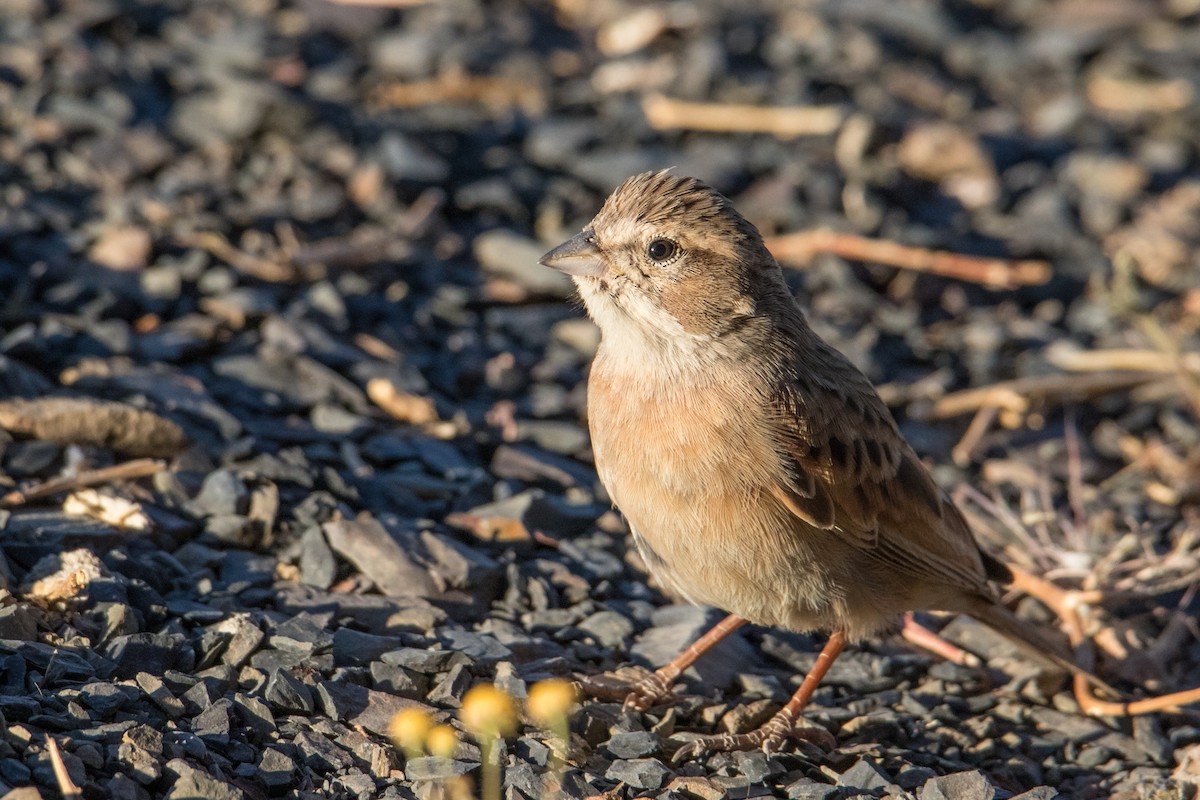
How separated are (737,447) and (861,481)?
0.67 metres

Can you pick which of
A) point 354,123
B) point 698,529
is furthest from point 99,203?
point 698,529

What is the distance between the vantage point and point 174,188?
773 centimetres

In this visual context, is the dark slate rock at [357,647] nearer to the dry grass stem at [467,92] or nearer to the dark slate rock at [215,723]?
the dark slate rock at [215,723]

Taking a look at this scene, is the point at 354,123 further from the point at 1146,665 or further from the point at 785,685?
the point at 1146,665

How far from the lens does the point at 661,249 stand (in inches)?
211

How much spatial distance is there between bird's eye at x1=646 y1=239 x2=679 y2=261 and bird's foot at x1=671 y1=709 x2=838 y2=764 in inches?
70.6

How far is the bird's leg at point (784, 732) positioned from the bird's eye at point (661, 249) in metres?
1.62

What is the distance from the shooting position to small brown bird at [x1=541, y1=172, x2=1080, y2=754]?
5055 millimetres

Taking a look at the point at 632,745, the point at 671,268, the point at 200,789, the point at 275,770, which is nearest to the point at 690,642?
the point at 632,745

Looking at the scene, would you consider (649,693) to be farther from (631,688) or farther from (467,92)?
(467,92)

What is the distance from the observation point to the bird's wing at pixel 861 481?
5203 millimetres

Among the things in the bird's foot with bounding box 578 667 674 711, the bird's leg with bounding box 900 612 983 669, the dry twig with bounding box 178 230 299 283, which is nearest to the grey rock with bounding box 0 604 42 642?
the bird's foot with bounding box 578 667 674 711

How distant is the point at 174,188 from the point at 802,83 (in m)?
4.47

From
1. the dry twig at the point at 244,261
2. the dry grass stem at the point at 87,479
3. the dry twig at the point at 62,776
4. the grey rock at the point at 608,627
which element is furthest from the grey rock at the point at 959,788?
the dry twig at the point at 244,261
